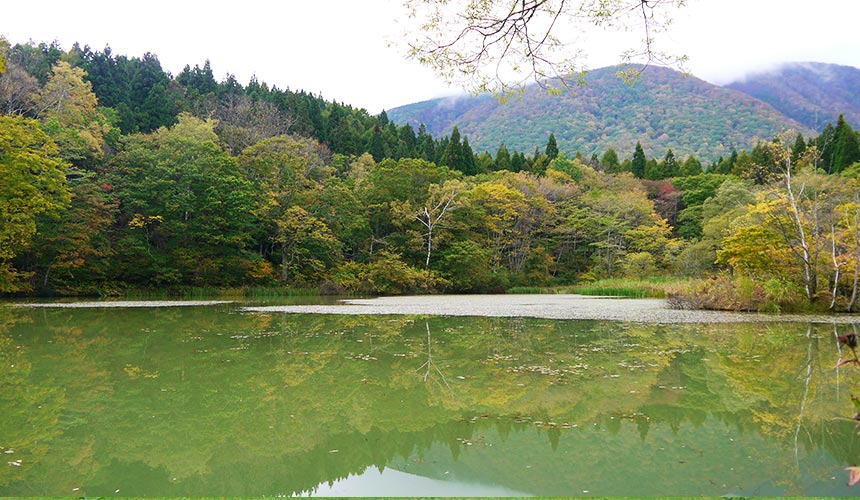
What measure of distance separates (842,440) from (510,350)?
4171mm

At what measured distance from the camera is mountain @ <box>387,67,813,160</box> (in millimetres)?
60844

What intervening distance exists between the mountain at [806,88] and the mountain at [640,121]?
15.5 meters

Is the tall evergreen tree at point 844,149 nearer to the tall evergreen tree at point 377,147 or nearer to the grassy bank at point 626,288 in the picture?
the grassy bank at point 626,288

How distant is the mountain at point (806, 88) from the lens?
8279 centimetres

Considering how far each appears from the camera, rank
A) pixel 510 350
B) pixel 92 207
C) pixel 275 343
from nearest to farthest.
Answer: pixel 510 350 < pixel 275 343 < pixel 92 207

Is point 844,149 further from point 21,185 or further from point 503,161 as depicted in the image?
point 21,185

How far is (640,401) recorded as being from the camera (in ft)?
15.7

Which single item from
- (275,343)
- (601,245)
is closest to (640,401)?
(275,343)

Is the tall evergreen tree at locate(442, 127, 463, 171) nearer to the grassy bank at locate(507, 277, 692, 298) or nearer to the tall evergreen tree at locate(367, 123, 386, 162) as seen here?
the tall evergreen tree at locate(367, 123, 386, 162)

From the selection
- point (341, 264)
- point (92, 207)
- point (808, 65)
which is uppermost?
point (808, 65)

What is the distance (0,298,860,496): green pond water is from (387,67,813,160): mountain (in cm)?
5425

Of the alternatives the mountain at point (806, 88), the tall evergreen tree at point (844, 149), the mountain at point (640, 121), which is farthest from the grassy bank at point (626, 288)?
the mountain at point (806, 88)

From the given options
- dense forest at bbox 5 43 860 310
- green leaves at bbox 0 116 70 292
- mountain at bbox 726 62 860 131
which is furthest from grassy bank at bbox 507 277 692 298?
mountain at bbox 726 62 860 131

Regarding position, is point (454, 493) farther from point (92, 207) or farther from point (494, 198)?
point (494, 198)
